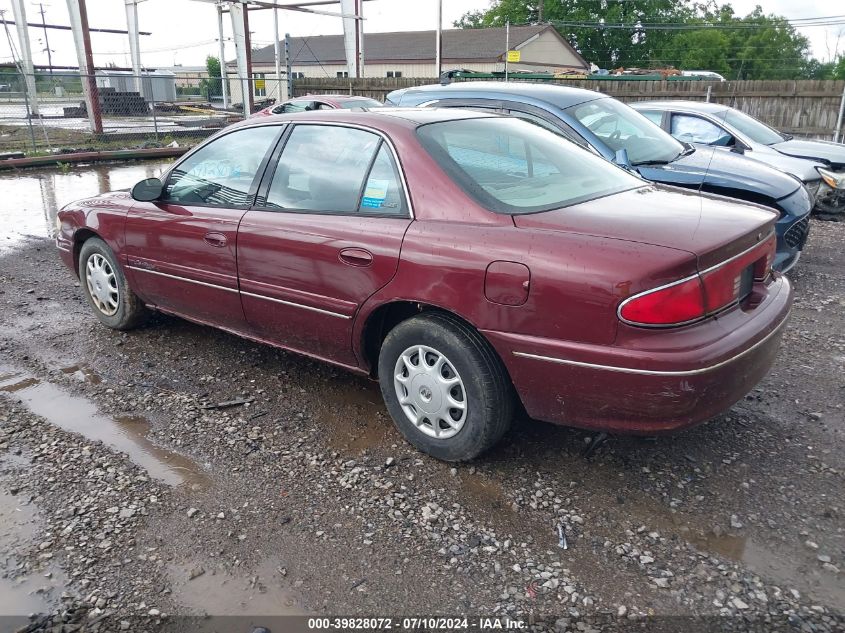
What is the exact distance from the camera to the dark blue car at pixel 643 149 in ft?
19.0

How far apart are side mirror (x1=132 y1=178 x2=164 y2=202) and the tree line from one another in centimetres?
5113

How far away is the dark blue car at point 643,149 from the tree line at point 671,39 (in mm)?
47833

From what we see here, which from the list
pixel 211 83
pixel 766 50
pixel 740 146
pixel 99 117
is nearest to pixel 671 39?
pixel 766 50

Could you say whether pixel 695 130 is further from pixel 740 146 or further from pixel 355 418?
pixel 355 418

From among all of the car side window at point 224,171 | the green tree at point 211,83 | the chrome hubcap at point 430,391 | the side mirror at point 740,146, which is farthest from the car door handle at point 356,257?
the green tree at point 211,83

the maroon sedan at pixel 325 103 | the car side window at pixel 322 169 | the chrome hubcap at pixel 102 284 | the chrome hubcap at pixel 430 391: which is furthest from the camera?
the maroon sedan at pixel 325 103

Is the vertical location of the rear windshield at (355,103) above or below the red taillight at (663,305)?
above

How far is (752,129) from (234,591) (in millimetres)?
9505

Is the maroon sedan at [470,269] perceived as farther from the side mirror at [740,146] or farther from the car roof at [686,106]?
the car roof at [686,106]

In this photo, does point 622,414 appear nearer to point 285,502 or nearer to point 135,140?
point 285,502

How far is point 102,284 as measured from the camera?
16.8 ft

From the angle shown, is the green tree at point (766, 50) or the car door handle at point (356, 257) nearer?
the car door handle at point (356, 257)

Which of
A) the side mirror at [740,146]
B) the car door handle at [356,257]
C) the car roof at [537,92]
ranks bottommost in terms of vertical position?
the car door handle at [356,257]

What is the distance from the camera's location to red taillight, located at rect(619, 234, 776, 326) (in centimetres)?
264
